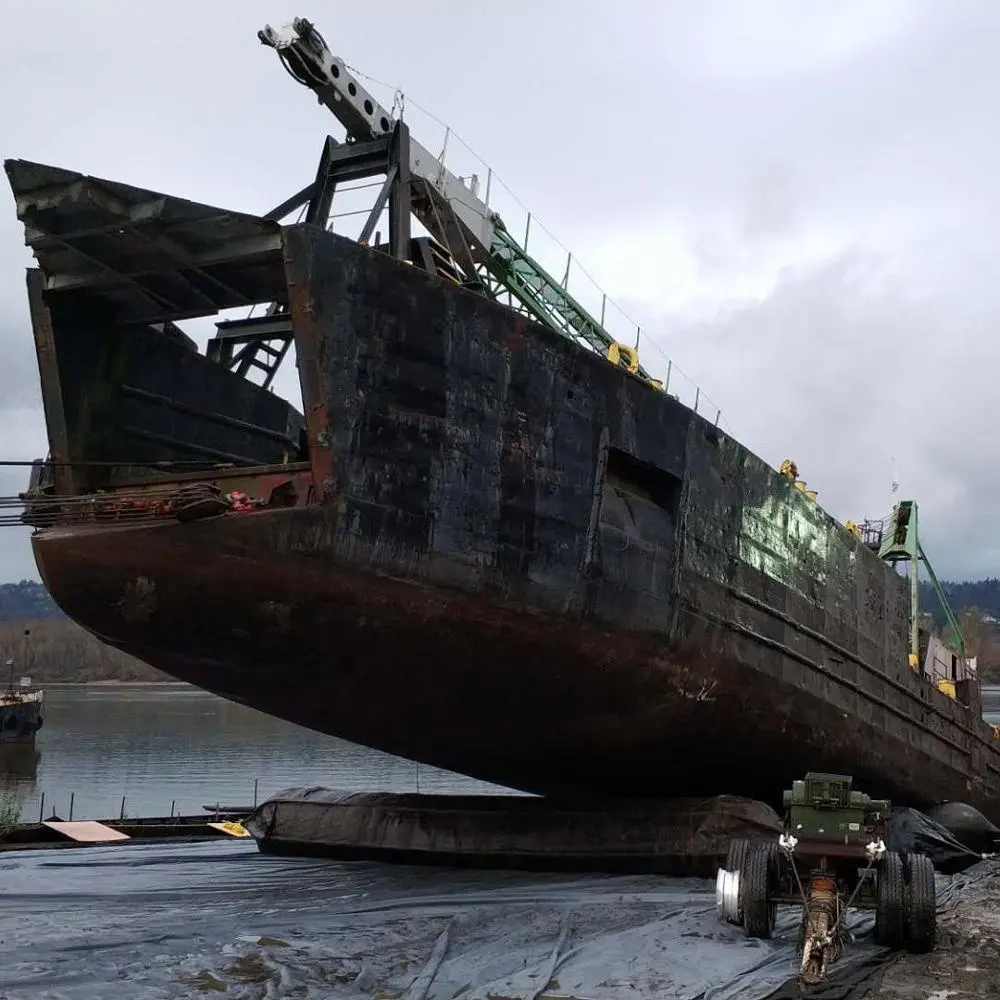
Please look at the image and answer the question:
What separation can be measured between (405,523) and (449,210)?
20.9ft

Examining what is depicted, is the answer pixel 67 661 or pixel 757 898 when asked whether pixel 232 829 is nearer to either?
pixel 757 898

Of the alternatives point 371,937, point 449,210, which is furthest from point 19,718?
point 371,937

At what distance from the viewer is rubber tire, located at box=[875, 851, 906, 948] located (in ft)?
17.9

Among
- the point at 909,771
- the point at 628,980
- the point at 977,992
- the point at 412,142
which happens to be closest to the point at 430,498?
the point at 628,980

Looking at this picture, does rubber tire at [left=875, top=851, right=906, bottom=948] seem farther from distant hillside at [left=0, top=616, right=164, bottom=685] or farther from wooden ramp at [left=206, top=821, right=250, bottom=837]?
distant hillside at [left=0, top=616, right=164, bottom=685]

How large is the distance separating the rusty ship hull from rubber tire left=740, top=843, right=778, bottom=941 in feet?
6.76

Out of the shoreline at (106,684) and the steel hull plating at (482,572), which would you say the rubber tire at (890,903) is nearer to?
the steel hull plating at (482,572)

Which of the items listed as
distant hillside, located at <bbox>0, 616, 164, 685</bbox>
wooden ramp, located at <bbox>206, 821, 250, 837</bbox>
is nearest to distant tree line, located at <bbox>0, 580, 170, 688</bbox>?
distant hillside, located at <bbox>0, 616, 164, 685</bbox>

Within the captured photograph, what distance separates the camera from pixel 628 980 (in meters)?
4.88

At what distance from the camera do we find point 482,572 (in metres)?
6.84

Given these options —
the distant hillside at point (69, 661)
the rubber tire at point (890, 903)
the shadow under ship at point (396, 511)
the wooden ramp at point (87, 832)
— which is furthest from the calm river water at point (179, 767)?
the distant hillside at point (69, 661)

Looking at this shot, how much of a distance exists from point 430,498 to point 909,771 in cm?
792

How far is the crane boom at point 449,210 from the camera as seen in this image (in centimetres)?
989

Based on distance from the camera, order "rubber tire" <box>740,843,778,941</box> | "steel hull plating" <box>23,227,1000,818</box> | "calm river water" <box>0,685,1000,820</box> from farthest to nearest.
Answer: "calm river water" <box>0,685,1000,820</box>
"steel hull plating" <box>23,227,1000,818</box>
"rubber tire" <box>740,843,778,941</box>
